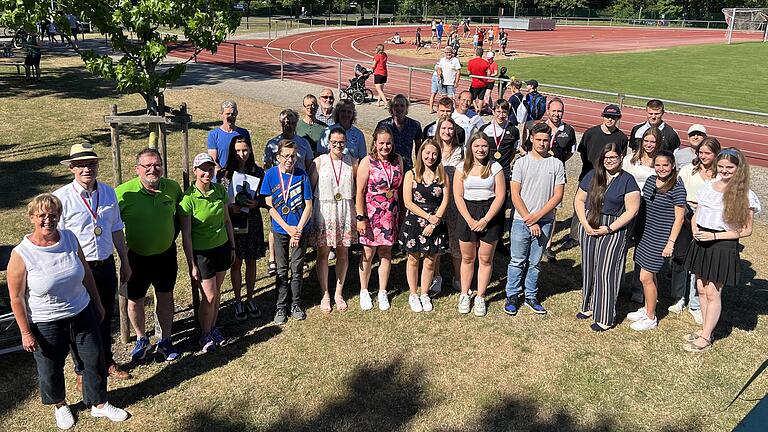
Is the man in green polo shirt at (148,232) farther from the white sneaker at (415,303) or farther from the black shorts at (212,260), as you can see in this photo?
the white sneaker at (415,303)

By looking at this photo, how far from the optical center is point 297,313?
5676 millimetres

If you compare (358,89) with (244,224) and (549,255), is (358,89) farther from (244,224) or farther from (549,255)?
(244,224)

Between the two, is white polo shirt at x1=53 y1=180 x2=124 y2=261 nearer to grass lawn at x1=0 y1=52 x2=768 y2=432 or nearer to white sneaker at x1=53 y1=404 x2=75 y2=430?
white sneaker at x1=53 y1=404 x2=75 y2=430

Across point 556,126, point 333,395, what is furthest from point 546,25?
point 333,395

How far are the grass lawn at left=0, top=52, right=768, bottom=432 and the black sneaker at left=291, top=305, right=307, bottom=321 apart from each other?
0.27ft

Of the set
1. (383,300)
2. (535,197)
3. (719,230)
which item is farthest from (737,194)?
(383,300)

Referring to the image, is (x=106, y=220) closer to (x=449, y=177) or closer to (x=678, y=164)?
(x=449, y=177)

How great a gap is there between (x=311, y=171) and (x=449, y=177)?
137 cm

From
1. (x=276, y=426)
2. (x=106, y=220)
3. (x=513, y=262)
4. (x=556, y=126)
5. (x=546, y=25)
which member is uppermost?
(x=546, y=25)

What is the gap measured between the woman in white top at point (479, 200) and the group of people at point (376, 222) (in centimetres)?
1

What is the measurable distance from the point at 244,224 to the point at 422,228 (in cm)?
164

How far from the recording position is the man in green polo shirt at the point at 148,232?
4344 mm

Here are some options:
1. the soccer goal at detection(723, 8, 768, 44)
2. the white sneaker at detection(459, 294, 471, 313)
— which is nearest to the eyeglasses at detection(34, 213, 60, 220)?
the white sneaker at detection(459, 294, 471, 313)

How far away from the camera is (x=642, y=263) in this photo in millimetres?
5504
